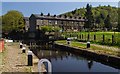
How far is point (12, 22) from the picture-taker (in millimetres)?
109125

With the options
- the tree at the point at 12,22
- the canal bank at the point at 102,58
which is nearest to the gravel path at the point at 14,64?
the canal bank at the point at 102,58

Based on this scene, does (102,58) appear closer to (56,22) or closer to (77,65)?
(77,65)

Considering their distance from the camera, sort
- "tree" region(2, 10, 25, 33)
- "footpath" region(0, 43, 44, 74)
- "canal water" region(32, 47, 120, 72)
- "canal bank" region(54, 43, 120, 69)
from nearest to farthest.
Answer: "footpath" region(0, 43, 44, 74) < "canal water" region(32, 47, 120, 72) < "canal bank" region(54, 43, 120, 69) < "tree" region(2, 10, 25, 33)

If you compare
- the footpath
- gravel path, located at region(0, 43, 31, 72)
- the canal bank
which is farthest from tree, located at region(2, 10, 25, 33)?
the footpath

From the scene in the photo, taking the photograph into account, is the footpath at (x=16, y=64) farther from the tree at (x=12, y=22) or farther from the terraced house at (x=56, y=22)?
the terraced house at (x=56, y=22)

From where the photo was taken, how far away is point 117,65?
26859 millimetres

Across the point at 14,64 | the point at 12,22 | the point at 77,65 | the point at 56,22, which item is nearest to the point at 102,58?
the point at 77,65

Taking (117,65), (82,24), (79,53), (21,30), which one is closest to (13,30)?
(21,30)

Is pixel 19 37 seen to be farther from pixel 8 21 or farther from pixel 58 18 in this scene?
pixel 58 18

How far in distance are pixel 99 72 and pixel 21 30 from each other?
89.5 m

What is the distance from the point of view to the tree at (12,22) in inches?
4284

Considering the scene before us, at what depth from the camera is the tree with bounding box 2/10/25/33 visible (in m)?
109

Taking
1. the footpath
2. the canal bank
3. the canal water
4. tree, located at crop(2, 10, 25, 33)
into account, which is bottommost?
the canal water

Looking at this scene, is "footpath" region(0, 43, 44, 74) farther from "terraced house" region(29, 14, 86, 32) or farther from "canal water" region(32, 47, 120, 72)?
"terraced house" region(29, 14, 86, 32)
